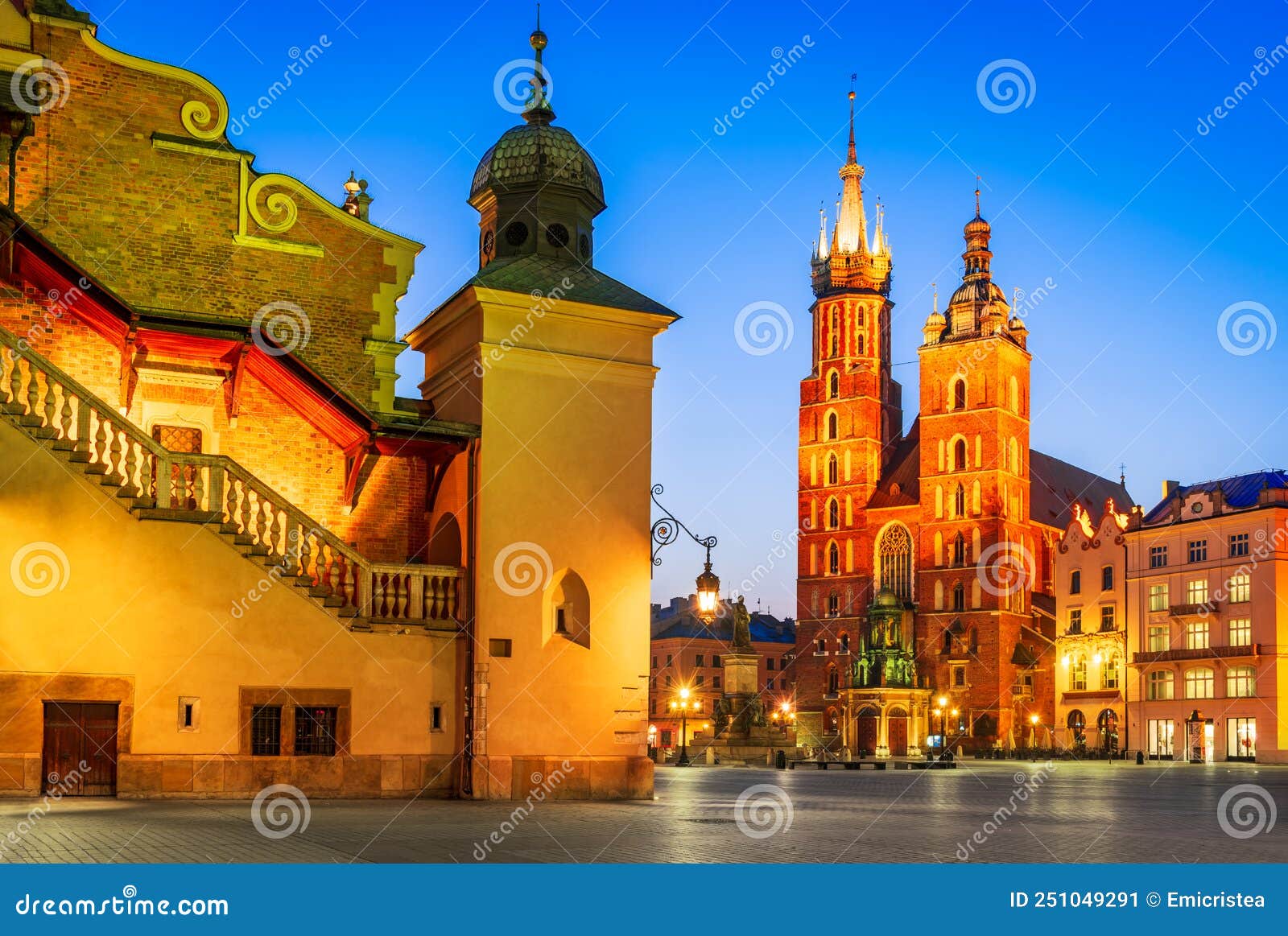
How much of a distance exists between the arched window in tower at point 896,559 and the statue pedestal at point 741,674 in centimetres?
5622

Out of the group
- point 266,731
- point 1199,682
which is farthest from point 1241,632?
point 266,731

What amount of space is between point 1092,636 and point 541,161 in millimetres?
66880

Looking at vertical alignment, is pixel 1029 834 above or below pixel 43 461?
below

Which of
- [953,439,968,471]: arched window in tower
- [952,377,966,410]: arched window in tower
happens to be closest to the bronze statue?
[953,439,968,471]: arched window in tower

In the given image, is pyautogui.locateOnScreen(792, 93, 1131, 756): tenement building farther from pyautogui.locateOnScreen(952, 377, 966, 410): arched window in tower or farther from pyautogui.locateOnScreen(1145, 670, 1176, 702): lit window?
pyautogui.locateOnScreen(1145, 670, 1176, 702): lit window

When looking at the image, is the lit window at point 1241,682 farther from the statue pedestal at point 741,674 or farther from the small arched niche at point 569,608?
the small arched niche at point 569,608

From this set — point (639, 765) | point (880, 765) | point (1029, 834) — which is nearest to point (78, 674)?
point (639, 765)

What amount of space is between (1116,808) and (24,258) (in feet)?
59.9

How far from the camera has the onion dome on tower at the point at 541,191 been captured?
26.8m

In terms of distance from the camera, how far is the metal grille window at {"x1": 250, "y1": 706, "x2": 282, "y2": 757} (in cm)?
2038

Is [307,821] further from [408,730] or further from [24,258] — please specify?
[24,258]

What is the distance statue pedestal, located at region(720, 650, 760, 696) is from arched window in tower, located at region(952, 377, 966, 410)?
57.9 m

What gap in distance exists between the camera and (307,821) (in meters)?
15.9

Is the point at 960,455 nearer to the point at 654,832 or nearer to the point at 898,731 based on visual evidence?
the point at 898,731
